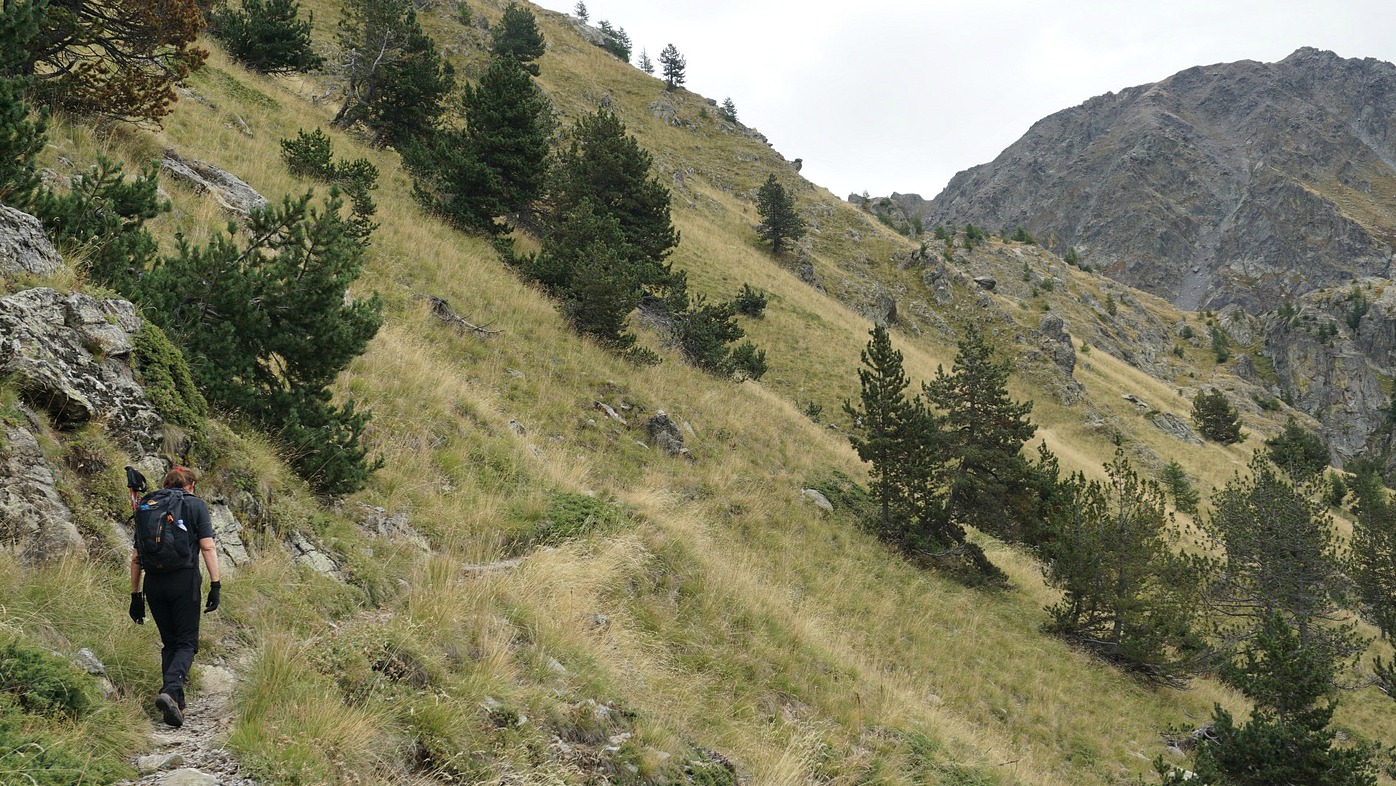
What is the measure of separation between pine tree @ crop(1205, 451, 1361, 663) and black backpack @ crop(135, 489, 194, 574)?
2441 centimetres

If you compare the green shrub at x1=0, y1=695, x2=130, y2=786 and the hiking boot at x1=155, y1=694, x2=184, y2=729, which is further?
the hiking boot at x1=155, y1=694, x2=184, y2=729

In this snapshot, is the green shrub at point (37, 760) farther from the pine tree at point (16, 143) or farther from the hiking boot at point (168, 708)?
the pine tree at point (16, 143)

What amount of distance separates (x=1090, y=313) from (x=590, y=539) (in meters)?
67.2

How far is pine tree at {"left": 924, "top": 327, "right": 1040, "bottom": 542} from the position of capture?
1630cm

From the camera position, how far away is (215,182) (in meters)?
12.8

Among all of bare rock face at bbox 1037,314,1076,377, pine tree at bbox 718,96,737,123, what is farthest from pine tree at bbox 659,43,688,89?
bare rock face at bbox 1037,314,1076,377

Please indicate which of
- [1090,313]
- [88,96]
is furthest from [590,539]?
[1090,313]

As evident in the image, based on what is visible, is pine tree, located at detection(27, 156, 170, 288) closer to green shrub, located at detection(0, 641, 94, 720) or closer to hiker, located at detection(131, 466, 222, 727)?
hiker, located at detection(131, 466, 222, 727)

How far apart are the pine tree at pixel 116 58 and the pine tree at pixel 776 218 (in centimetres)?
3590

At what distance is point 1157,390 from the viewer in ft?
166

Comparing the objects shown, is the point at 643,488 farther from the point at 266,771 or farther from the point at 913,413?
the point at 266,771

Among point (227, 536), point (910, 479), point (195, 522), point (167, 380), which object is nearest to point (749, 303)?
point (910, 479)

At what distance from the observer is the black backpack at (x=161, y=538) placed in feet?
12.3

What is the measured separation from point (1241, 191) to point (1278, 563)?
630 feet
